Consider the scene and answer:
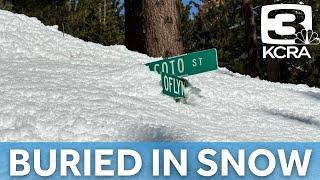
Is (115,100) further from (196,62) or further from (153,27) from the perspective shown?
(153,27)

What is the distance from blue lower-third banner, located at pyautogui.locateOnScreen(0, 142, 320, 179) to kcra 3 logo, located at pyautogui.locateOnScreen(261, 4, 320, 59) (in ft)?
40.3

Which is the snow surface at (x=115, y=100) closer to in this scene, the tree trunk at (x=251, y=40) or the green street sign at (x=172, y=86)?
the green street sign at (x=172, y=86)

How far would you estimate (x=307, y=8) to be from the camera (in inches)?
591

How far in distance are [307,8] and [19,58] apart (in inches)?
467

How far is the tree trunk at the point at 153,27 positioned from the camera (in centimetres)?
540

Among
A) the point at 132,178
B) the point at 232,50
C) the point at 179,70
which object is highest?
the point at 232,50

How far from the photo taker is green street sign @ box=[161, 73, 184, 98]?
340cm

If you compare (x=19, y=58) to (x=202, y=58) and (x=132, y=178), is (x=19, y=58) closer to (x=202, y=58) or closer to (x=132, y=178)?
(x=202, y=58)

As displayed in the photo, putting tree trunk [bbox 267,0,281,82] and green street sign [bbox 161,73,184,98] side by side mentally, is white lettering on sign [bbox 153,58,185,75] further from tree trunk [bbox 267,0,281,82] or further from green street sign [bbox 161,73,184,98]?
tree trunk [bbox 267,0,281,82]

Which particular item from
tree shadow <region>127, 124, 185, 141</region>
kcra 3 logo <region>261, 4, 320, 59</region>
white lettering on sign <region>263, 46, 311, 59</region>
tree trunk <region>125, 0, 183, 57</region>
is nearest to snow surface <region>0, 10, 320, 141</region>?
tree shadow <region>127, 124, 185, 141</region>

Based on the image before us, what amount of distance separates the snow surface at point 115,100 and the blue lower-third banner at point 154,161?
0.47 ft

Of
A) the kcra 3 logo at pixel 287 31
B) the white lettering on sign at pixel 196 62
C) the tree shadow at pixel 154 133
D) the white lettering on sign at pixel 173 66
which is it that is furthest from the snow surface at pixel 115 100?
the kcra 3 logo at pixel 287 31

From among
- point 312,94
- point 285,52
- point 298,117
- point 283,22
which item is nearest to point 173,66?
point 298,117

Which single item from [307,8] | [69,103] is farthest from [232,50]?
[69,103]
